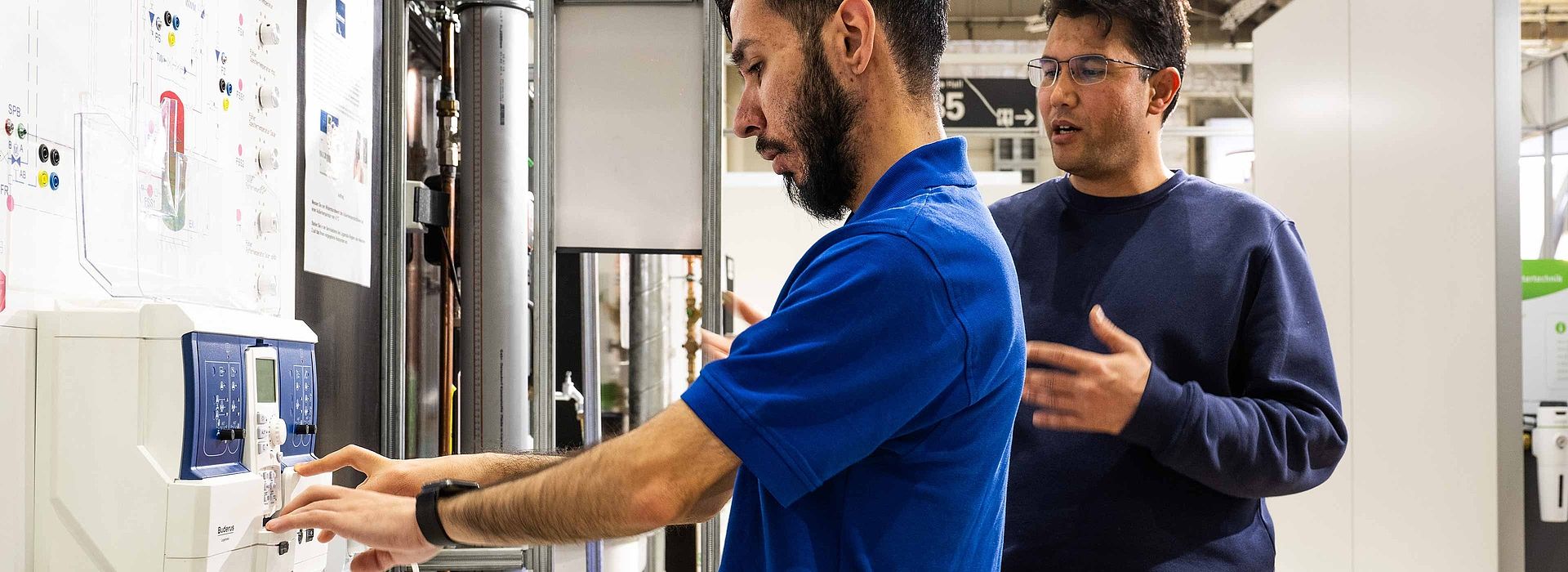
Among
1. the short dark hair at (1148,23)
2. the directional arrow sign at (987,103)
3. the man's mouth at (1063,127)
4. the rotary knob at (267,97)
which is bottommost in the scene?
the man's mouth at (1063,127)

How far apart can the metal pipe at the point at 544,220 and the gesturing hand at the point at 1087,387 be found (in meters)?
1.71

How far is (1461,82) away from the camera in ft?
12.2

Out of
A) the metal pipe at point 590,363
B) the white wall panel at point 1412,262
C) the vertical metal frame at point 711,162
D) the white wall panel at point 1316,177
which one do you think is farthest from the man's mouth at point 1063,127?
the white wall panel at point 1316,177

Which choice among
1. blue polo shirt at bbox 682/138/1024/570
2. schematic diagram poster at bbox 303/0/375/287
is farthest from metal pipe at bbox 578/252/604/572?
blue polo shirt at bbox 682/138/1024/570

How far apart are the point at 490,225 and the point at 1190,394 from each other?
6.15 feet

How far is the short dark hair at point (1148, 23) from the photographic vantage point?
6.11ft

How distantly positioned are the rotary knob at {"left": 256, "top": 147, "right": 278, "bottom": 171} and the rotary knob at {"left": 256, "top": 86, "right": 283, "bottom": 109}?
8 centimetres

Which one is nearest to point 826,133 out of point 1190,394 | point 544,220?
point 1190,394

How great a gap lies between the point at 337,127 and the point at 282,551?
1.18m

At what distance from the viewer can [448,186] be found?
307 cm

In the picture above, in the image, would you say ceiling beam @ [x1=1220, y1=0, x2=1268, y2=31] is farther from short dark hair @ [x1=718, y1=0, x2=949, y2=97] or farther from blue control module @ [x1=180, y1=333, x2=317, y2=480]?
→ blue control module @ [x1=180, y1=333, x2=317, y2=480]

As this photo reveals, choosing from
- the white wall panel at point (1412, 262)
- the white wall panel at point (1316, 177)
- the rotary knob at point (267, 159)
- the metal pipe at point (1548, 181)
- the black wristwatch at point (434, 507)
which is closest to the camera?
the black wristwatch at point (434, 507)

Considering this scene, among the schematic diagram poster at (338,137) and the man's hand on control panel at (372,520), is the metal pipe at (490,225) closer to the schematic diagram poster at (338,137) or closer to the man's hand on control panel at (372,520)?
the schematic diagram poster at (338,137)

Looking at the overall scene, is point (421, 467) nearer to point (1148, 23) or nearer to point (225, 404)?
point (225, 404)
